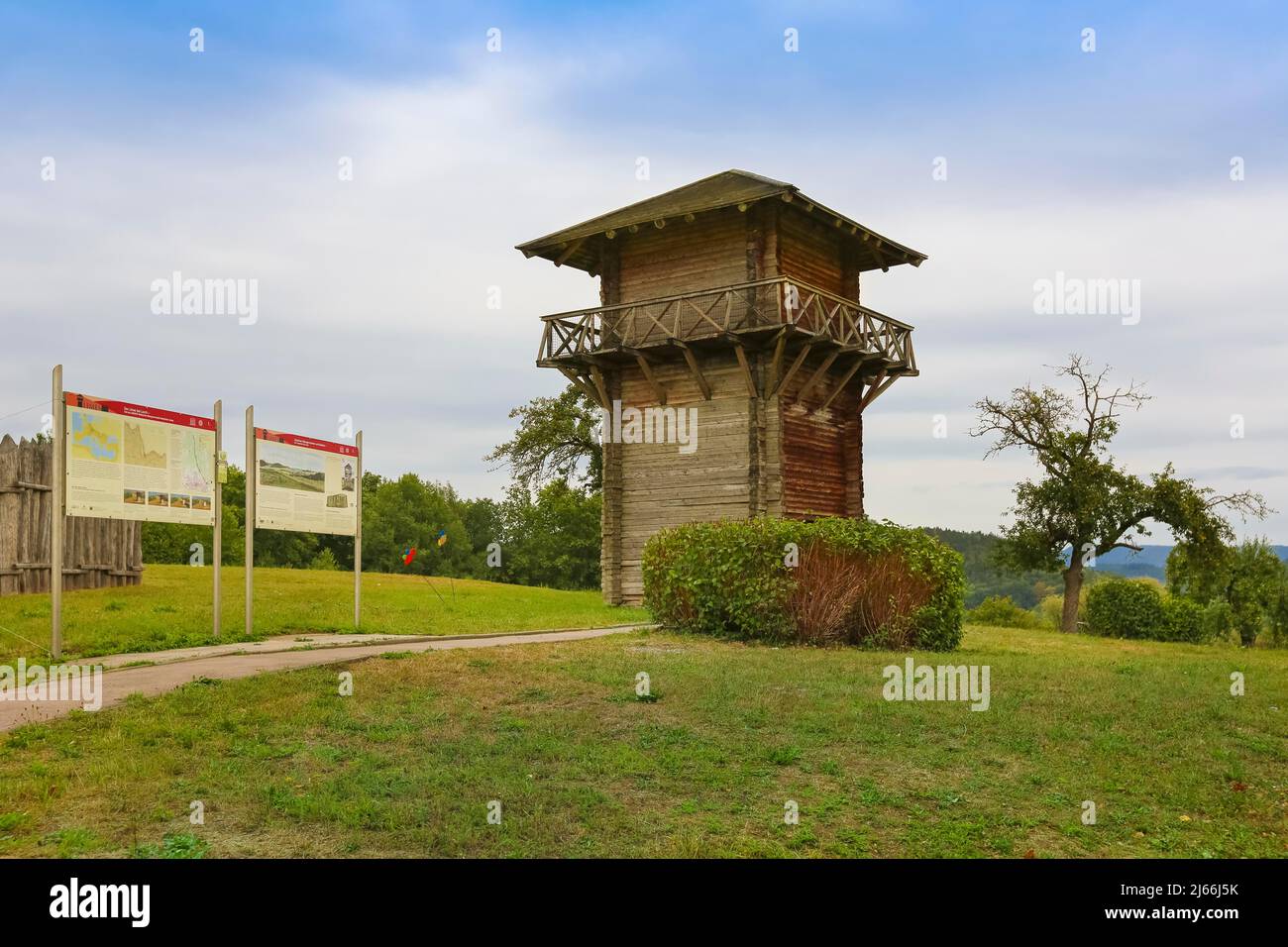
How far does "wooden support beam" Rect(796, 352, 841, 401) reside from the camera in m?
26.5

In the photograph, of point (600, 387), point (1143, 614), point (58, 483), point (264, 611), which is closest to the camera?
point (58, 483)

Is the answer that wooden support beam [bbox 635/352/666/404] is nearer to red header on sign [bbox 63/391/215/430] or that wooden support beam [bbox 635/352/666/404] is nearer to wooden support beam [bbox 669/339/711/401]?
wooden support beam [bbox 669/339/711/401]

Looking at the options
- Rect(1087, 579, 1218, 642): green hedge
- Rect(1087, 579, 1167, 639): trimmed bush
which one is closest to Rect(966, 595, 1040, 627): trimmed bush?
Rect(1087, 579, 1167, 639): trimmed bush

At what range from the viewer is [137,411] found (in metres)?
14.5

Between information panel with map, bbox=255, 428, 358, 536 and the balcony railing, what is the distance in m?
A: 10.0

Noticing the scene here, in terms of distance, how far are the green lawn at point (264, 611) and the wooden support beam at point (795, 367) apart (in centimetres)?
636

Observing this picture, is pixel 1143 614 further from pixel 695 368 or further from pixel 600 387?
pixel 600 387

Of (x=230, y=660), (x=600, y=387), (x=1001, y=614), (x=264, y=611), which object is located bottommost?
(x=1001, y=614)

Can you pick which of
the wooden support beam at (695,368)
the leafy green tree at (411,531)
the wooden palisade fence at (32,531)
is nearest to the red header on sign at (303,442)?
the wooden palisade fence at (32,531)

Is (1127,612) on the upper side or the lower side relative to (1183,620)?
upper

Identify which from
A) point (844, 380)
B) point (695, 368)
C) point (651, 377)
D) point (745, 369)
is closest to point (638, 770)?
point (745, 369)

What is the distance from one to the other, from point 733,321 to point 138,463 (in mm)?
14420
